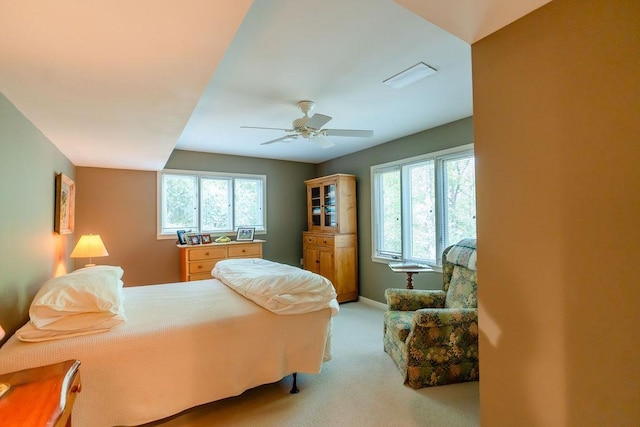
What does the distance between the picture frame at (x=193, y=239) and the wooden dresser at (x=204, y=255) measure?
5.5 inches

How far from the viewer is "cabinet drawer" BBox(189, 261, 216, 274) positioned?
4289 millimetres

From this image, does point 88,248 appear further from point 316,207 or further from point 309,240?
point 316,207

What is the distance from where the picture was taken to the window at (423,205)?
3.47 metres

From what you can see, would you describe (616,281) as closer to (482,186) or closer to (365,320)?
(482,186)

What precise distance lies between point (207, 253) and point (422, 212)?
3097 mm

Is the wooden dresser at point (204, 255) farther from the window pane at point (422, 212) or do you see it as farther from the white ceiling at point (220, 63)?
the window pane at point (422, 212)

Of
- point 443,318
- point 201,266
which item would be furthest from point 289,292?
point 201,266

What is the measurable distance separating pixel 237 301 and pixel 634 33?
2.50 meters

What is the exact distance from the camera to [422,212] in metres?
4.01

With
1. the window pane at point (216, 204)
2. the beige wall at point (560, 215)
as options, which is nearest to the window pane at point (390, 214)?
the window pane at point (216, 204)

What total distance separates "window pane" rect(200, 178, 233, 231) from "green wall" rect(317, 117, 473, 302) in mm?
1953

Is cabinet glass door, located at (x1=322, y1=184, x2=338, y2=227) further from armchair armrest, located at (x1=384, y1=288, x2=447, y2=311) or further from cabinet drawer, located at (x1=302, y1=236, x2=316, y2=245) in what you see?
armchair armrest, located at (x1=384, y1=288, x2=447, y2=311)

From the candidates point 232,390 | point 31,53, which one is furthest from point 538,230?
point 31,53

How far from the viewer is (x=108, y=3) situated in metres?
1.05
